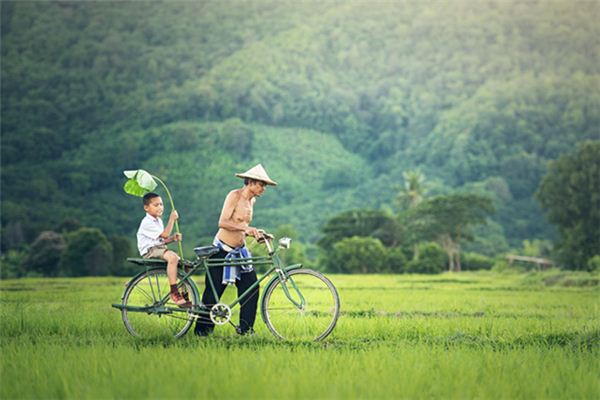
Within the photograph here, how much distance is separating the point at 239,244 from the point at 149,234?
967 millimetres

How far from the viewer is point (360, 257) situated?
54.5 metres

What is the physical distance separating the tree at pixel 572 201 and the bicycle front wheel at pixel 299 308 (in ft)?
159

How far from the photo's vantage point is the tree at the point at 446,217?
68.4 metres

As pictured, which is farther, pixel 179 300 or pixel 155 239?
pixel 155 239

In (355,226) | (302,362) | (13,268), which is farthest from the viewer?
(355,226)

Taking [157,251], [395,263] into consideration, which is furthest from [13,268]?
[157,251]

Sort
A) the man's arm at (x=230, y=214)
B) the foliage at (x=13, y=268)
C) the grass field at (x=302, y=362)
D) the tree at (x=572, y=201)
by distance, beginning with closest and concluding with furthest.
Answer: the grass field at (x=302, y=362) < the man's arm at (x=230, y=214) < the tree at (x=572, y=201) < the foliage at (x=13, y=268)

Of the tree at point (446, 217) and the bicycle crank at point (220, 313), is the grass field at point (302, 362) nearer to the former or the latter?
the bicycle crank at point (220, 313)

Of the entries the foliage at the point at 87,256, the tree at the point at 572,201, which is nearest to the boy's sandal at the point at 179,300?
the foliage at the point at 87,256

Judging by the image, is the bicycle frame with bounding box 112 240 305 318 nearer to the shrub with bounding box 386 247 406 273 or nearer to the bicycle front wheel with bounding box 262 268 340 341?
the bicycle front wheel with bounding box 262 268 340 341

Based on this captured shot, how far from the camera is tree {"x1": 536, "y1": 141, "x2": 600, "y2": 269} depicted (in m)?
54.3

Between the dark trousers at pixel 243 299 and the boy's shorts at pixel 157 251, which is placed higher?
the boy's shorts at pixel 157 251

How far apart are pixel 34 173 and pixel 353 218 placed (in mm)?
65502

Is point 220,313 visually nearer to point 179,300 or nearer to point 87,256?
point 179,300
